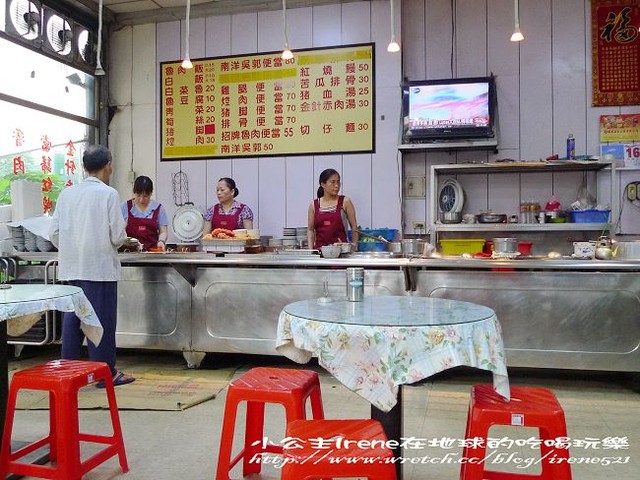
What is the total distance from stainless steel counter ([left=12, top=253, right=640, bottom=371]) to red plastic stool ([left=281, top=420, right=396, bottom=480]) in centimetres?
235

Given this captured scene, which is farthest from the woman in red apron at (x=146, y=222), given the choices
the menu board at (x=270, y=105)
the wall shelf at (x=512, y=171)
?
the wall shelf at (x=512, y=171)

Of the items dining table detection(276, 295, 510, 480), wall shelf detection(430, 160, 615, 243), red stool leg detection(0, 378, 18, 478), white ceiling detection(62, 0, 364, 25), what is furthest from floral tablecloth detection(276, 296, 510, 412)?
white ceiling detection(62, 0, 364, 25)

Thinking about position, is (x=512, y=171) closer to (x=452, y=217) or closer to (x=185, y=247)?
(x=452, y=217)

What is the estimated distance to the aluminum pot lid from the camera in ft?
18.5

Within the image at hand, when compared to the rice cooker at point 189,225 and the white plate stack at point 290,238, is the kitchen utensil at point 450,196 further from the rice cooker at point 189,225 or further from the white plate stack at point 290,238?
the rice cooker at point 189,225

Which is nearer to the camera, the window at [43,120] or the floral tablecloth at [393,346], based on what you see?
the floral tablecloth at [393,346]

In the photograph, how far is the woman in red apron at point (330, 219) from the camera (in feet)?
17.1

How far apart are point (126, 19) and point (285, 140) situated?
258cm

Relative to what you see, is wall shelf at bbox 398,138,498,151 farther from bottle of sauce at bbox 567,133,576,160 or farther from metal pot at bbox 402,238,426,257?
metal pot at bbox 402,238,426,257

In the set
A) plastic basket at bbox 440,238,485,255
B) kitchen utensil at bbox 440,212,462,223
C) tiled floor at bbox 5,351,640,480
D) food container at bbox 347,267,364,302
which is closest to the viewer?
food container at bbox 347,267,364,302

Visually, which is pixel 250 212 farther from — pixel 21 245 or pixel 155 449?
pixel 155 449

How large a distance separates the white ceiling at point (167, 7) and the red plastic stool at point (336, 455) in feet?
17.4

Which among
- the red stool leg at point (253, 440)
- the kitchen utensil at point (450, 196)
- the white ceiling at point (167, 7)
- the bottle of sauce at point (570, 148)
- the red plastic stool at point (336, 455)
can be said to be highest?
the white ceiling at point (167, 7)

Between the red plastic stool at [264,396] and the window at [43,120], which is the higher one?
the window at [43,120]
